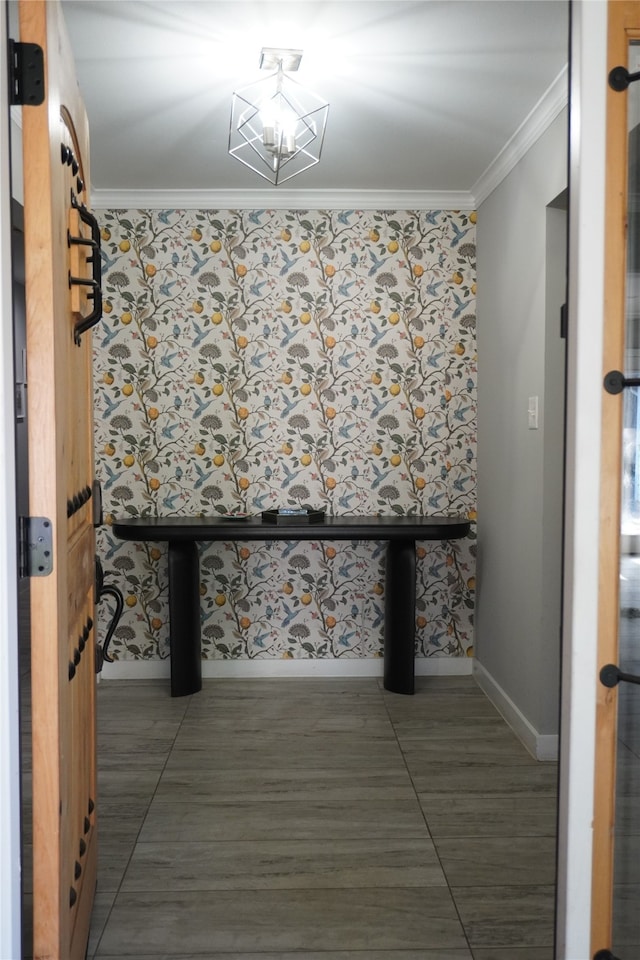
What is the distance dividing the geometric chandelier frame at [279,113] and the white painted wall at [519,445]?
92 cm

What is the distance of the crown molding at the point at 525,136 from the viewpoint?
9.91 feet

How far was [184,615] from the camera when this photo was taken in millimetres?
4180

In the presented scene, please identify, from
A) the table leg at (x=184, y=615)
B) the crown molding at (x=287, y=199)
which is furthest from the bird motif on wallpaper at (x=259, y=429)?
the crown molding at (x=287, y=199)

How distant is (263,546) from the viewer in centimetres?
450

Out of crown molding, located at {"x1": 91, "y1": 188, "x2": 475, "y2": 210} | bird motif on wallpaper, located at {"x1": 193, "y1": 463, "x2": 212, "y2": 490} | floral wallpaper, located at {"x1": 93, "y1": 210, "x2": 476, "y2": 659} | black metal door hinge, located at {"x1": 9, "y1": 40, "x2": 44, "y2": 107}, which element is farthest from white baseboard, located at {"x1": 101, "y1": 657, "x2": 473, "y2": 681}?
black metal door hinge, located at {"x1": 9, "y1": 40, "x2": 44, "y2": 107}

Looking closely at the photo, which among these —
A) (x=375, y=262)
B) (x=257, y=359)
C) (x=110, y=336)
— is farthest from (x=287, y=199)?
(x=110, y=336)

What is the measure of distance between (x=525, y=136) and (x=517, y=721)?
2511 mm

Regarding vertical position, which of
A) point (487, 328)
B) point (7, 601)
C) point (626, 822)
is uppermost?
point (487, 328)

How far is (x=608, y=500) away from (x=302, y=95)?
228 cm

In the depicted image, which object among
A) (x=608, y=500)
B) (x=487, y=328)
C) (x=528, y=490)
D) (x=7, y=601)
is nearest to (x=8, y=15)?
(x=7, y=601)

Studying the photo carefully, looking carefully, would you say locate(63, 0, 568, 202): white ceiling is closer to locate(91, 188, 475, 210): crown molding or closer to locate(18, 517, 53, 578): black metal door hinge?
locate(91, 188, 475, 210): crown molding

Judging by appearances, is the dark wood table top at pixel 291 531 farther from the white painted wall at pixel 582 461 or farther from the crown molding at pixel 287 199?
the white painted wall at pixel 582 461

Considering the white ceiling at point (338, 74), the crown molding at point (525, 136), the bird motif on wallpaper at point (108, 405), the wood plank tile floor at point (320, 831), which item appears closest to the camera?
the wood plank tile floor at point (320, 831)

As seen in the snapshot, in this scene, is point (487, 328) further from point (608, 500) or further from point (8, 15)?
point (8, 15)
